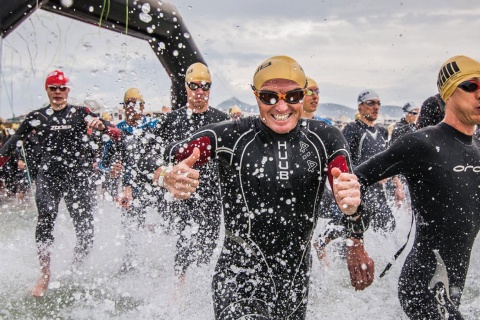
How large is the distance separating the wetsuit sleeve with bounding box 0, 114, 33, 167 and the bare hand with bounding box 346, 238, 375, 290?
3864 millimetres

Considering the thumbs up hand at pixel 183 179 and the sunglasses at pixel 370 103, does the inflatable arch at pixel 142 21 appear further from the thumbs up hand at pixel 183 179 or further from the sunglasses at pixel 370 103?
the thumbs up hand at pixel 183 179

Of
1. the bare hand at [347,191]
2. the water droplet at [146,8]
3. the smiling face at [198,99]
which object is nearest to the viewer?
the bare hand at [347,191]

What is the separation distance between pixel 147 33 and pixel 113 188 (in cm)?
259

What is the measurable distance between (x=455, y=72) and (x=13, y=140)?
4302mm

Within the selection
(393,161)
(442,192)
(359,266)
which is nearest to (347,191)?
(359,266)

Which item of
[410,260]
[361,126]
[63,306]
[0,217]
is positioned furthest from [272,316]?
[0,217]

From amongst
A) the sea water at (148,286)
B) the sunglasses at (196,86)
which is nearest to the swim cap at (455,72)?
the sea water at (148,286)

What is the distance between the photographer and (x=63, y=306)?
420cm

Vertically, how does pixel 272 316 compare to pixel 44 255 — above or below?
below

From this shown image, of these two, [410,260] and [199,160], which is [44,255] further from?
[410,260]

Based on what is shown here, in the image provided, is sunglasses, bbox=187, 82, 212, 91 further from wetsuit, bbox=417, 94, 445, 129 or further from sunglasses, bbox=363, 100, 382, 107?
sunglasses, bbox=363, 100, 382, 107

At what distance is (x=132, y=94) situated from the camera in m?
6.38

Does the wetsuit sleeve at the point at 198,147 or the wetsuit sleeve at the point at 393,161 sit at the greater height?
the wetsuit sleeve at the point at 198,147

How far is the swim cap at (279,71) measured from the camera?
8.68ft
